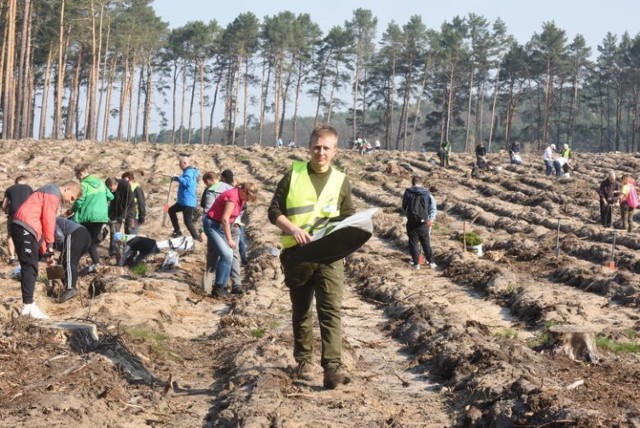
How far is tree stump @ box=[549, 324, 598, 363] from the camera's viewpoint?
705 centimetres

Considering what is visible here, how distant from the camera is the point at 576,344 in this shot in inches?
279

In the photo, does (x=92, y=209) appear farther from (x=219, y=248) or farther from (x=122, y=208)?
(x=122, y=208)

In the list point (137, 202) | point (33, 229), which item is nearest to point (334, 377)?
point (33, 229)

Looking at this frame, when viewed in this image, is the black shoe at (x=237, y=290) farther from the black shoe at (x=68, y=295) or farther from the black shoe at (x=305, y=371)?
the black shoe at (x=305, y=371)

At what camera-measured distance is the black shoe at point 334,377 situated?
18.6ft

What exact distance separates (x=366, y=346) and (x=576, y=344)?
1902 mm

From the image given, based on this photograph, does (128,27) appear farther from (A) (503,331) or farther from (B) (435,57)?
(A) (503,331)

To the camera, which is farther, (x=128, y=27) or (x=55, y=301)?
(x=128, y=27)

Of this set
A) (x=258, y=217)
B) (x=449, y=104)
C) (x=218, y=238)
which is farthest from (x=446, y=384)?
(x=449, y=104)

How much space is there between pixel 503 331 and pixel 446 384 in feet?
9.40

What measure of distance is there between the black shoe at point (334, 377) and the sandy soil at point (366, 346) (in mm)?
79

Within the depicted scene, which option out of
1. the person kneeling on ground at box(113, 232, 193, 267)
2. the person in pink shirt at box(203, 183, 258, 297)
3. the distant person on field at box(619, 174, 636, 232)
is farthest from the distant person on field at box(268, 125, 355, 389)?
the distant person on field at box(619, 174, 636, 232)

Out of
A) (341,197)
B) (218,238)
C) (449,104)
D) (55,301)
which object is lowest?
(55,301)

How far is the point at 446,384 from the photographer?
6305 mm
